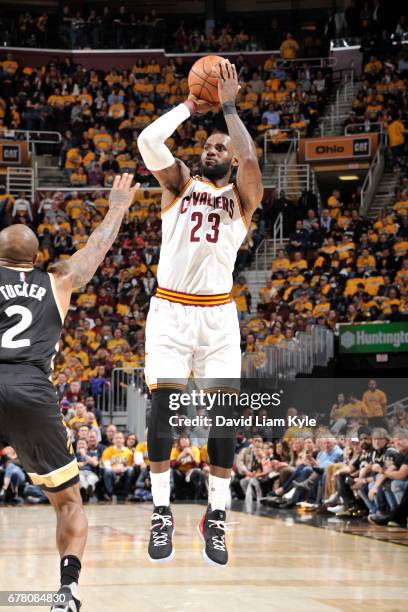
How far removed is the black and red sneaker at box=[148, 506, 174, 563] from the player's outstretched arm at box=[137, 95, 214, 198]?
208cm

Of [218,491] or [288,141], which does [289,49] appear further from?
[218,491]

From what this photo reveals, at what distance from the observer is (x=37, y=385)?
20.8ft

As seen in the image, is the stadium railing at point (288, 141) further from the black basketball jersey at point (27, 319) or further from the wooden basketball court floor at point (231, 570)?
the black basketball jersey at point (27, 319)

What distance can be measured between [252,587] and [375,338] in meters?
9.66

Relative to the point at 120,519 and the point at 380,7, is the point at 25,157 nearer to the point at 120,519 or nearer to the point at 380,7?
the point at 380,7

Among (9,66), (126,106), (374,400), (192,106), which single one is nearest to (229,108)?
(192,106)

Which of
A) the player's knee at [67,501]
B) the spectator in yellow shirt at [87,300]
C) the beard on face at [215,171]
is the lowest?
the player's knee at [67,501]

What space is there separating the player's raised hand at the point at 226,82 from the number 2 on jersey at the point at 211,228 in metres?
0.75

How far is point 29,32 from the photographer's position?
3216cm

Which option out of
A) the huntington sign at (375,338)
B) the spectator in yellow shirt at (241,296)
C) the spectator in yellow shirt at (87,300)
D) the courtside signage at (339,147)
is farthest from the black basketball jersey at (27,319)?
the courtside signage at (339,147)

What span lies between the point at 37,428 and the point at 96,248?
1.45 m

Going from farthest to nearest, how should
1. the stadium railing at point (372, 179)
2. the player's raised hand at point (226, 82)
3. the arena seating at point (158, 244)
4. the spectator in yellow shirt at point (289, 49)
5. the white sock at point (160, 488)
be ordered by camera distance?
the spectator in yellow shirt at point (289, 49), the stadium railing at point (372, 179), the arena seating at point (158, 244), the white sock at point (160, 488), the player's raised hand at point (226, 82)

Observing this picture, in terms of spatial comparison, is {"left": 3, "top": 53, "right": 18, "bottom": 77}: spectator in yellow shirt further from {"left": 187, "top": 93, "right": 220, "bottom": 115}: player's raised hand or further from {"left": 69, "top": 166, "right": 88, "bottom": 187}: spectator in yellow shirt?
{"left": 187, "top": 93, "right": 220, "bottom": 115}: player's raised hand

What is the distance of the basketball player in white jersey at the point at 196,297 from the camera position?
A: 6.75 m
